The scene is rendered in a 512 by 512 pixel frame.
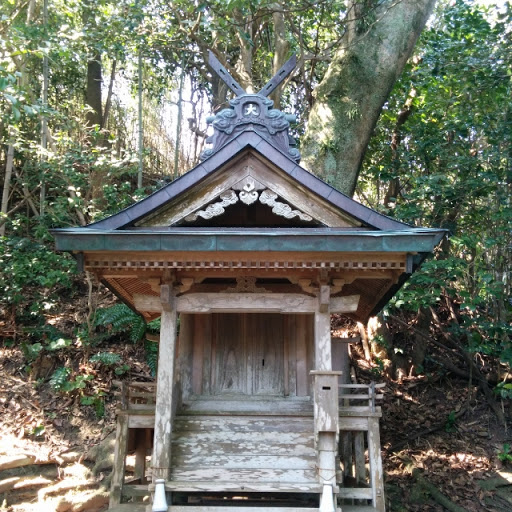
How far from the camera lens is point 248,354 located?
21.9 ft

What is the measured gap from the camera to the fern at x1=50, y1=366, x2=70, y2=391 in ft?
33.1

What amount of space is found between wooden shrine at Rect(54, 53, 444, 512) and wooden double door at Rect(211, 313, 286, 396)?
0.01 m

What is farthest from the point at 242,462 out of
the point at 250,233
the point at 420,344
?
the point at 420,344

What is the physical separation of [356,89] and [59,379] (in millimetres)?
7631

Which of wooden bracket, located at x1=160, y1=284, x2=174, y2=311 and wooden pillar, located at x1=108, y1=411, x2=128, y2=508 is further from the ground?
wooden bracket, located at x1=160, y1=284, x2=174, y2=311

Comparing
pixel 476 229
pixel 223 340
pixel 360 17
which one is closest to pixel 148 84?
pixel 360 17

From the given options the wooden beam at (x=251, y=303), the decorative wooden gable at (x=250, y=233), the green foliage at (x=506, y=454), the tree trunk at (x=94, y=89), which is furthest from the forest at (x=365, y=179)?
the wooden beam at (x=251, y=303)

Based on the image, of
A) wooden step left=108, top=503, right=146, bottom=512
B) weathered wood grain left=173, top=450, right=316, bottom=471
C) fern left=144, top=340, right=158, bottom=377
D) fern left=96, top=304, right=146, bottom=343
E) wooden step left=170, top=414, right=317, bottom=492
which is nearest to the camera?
wooden step left=170, top=414, right=317, bottom=492

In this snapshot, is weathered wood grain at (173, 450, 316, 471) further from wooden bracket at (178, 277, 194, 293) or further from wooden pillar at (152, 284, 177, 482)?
wooden bracket at (178, 277, 194, 293)

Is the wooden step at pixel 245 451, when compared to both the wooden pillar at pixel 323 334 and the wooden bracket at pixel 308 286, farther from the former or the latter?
the wooden bracket at pixel 308 286

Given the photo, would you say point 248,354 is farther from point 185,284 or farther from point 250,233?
point 250,233

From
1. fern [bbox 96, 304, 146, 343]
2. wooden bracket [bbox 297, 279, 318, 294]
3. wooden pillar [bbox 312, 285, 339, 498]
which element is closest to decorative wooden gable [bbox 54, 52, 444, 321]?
wooden bracket [bbox 297, 279, 318, 294]

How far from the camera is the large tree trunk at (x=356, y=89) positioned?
30.3 ft

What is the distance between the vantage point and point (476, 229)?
33.8 feet
